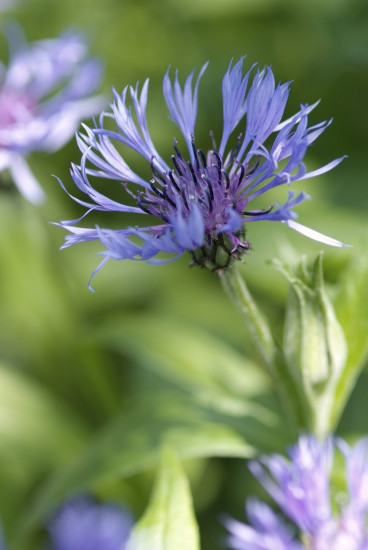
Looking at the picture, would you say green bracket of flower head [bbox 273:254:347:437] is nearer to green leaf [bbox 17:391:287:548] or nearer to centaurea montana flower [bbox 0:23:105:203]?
green leaf [bbox 17:391:287:548]

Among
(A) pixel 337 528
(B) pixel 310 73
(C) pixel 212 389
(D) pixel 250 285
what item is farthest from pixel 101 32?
(A) pixel 337 528

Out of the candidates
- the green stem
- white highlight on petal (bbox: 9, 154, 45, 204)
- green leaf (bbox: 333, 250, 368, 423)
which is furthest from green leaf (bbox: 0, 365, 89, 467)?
green leaf (bbox: 333, 250, 368, 423)

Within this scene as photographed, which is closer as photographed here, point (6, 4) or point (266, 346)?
point (266, 346)

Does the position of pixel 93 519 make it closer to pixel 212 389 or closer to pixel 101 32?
pixel 212 389

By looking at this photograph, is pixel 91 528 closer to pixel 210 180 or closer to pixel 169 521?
pixel 169 521

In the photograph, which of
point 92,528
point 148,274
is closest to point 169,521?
point 92,528

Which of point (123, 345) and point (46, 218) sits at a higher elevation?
point (46, 218)
